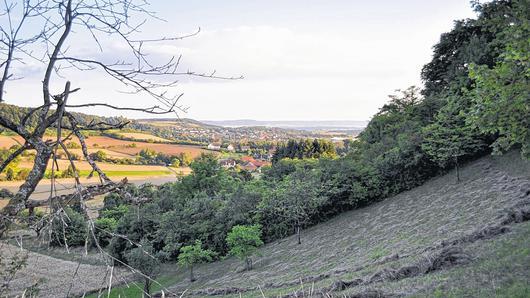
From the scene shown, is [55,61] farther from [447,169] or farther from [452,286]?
[447,169]

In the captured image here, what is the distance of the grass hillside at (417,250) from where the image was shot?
859cm

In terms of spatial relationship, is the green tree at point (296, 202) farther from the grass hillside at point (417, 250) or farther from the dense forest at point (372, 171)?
the grass hillside at point (417, 250)

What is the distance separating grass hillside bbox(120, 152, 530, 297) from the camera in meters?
8.59

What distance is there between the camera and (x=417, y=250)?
44.4 feet

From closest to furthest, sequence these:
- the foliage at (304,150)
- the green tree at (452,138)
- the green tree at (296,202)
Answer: the green tree at (452,138), the green tree at (296,202), the foliage at (304,150)

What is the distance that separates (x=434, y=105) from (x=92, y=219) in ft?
120

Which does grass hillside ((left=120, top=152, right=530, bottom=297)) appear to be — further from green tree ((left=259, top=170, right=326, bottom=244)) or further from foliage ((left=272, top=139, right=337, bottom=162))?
foliage ((left=272, top=139, right=337, bottom=162))

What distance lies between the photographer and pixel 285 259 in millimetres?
24812

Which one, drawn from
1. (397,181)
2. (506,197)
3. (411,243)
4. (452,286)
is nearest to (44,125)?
(452,286)

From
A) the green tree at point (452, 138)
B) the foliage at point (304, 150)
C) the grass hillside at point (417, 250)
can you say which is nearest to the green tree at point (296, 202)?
the grass hillside at point (417, 250)

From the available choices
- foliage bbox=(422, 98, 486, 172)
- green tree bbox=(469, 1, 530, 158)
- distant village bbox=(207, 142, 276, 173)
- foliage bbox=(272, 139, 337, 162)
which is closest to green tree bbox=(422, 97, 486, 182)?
foliage bbox=(422, 98, 486, 172)

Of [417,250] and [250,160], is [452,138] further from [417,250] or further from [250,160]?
[250,160]

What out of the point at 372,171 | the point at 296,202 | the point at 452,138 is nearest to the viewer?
the point at 452,138

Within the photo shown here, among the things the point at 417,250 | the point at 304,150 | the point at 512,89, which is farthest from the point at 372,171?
the point at 304,150
